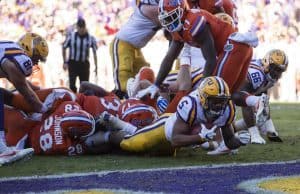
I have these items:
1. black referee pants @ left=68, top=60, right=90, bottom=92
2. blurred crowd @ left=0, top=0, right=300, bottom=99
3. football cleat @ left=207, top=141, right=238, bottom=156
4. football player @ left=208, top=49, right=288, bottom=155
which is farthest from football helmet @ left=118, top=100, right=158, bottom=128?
blurred crowd @ left=0, top=0, right=300, bottom=99

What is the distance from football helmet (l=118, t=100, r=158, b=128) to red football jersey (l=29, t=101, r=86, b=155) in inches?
17.6

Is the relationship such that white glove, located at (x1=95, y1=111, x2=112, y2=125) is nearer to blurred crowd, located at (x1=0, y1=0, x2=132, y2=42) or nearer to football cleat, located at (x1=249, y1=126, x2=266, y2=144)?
football cleat, located at (x1=249, y1=126, x2=266, y2=144)

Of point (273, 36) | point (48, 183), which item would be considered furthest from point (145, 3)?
point (273, 36)

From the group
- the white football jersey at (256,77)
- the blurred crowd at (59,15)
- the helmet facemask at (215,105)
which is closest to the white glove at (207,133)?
the helmet facemask at (215,105)

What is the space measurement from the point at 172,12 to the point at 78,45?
636 centimetres

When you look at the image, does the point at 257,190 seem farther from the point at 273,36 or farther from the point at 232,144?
the point at 273,36

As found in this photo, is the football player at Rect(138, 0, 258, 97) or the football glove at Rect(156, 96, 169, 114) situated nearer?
the football player at Rect(138, 0, 258, 97)

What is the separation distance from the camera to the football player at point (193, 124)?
14.2 ft

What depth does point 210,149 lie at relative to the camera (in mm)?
5199

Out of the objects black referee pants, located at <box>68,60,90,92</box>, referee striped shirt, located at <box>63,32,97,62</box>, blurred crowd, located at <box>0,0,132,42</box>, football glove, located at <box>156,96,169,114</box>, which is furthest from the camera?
blurred crowd, located at <box>0,0,132,42</box>

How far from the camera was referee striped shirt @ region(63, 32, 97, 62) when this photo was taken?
1120 cm

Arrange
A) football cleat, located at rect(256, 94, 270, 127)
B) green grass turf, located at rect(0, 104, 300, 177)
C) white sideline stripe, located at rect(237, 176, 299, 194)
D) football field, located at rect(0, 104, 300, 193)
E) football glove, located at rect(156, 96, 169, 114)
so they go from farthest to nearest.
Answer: football glove, located at rect(156, 96, 169, 114) < football cleat, located at rect(256, 94, 270, 127) < green grass turf, located at rect(0, 104, 300, 177) < football field, located at rect(0, 104, 300, 193) < white sideline stripe, located at rect(237, 176, 299, 194)

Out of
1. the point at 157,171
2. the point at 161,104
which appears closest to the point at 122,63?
the point at 161,104

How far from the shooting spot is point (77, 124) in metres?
4.81
